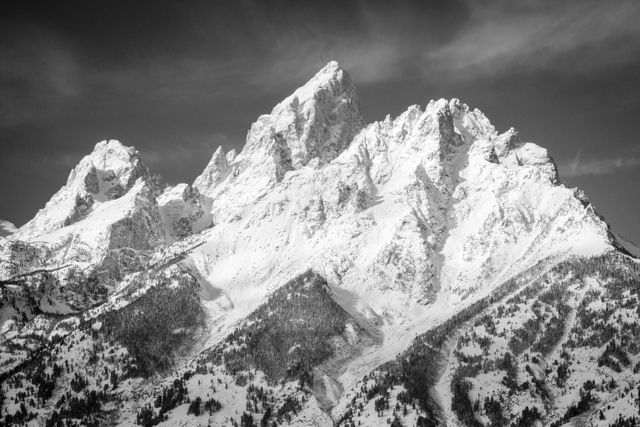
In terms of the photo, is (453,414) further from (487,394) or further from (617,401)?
(617,401)

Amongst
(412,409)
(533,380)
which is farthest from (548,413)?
(412,409)

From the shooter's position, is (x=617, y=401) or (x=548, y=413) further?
(x=548, y=413)

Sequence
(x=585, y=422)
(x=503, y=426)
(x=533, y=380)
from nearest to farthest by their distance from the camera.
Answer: (x=585, y=422)
(x=503, y=426)
(x=533, y=380)

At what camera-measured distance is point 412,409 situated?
634ft

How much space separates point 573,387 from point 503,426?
26068mm

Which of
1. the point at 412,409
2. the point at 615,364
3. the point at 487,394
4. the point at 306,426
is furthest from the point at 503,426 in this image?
the point at 306,426

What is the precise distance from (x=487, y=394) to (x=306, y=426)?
5435 centimetres

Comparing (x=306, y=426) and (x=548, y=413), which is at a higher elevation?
(x=306, y=426)

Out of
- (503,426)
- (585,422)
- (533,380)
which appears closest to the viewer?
(585,422)

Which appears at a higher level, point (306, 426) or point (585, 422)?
point (306, 426)

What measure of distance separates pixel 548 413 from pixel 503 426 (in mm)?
13929

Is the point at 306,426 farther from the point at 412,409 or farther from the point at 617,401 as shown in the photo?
the point at 617,401

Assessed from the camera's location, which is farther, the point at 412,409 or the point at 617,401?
the point at 412,409

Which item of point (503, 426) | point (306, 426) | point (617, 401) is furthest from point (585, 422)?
point (306, 426)
